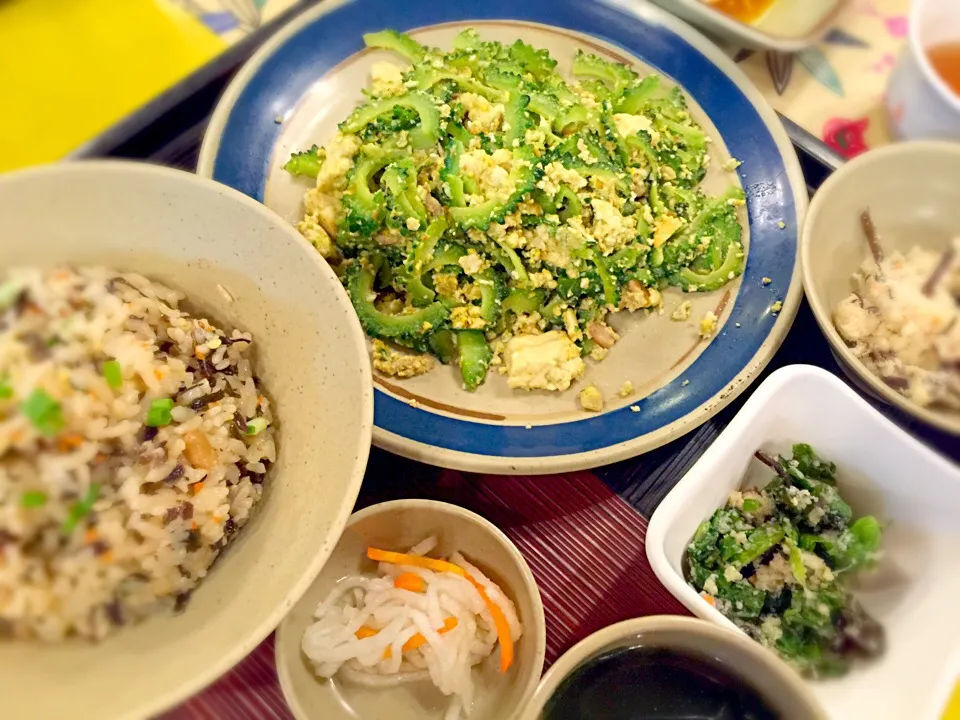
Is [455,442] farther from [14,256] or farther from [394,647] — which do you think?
[14,256]

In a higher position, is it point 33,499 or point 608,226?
point 608,226

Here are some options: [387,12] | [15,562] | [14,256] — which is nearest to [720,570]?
[15,562]

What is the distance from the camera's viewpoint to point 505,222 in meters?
1.42

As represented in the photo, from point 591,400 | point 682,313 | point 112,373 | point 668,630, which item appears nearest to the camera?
point 112,373

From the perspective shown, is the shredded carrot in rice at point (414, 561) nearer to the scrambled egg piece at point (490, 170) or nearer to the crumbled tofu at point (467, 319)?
the crumbled tofu at point (467, 319)

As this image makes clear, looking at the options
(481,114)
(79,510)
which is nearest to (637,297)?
(481,114)

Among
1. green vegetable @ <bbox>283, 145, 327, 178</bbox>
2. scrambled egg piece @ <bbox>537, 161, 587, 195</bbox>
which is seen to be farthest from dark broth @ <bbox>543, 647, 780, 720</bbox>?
green vegetable @ <bbox>283, 145, 327, 178</bbox>

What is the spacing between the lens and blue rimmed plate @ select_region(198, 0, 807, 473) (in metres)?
1.36

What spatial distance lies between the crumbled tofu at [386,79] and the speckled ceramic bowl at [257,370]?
72 centimetres

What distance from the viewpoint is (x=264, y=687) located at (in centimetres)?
124

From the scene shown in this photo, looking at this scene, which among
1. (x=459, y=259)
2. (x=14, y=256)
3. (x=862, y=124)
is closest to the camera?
(x=14, y=256)

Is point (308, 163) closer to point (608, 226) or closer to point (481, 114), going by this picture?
point (481, 114)

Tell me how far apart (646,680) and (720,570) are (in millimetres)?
248

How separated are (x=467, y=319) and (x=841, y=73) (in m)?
1.18
